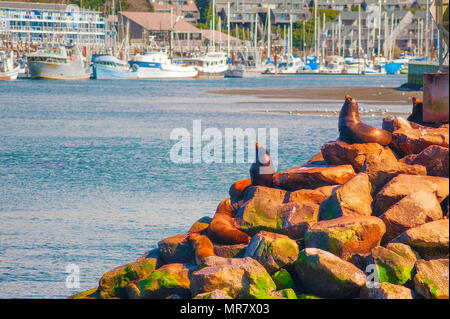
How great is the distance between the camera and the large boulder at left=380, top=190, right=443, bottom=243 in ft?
31.0

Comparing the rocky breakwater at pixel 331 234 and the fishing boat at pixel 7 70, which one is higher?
the rocky breakwater at pixel 331 234

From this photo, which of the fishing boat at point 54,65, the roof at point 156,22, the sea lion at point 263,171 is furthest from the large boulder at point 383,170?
the roof at point 156,22

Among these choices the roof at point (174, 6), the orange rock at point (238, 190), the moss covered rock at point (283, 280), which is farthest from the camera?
the roof at point (174, 6)

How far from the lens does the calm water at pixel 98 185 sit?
12617 millimetres

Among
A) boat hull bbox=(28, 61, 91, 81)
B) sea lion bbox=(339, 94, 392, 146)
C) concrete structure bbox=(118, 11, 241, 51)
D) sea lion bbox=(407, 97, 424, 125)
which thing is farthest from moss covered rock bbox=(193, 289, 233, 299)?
concrete structure bbox=(118, 11, 241, 51)

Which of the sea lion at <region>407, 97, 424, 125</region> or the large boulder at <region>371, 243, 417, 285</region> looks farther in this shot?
the sea lion at <region>407, 97, 424, 125</region>

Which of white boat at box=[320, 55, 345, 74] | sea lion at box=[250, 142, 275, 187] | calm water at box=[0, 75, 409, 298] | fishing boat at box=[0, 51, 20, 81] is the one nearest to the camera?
sea lion at box=[250, 142, 275, 187]

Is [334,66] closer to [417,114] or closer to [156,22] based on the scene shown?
[156,22]

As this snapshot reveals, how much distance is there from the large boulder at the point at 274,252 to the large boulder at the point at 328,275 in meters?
0.35

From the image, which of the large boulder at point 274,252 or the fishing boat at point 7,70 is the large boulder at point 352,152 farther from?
the fishing boat at point 7,70

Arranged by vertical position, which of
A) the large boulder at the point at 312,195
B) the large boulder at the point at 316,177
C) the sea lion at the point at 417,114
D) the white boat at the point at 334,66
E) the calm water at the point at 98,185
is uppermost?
the sea lion at the point at 417,114

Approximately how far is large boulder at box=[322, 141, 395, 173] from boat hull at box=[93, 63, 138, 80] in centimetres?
9723

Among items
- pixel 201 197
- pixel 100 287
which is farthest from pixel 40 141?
pixel 100 287

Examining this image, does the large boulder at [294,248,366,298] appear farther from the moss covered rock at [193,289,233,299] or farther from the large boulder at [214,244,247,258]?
the large boulder at [214,244,247,258]
